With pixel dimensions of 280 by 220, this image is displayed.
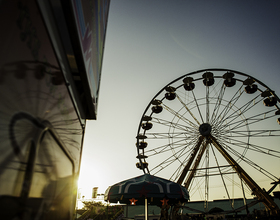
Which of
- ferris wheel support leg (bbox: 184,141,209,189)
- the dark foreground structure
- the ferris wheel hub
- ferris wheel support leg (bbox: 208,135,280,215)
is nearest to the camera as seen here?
the dark foreground structure

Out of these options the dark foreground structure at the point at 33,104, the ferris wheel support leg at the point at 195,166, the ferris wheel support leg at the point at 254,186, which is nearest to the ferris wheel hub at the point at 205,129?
the ferris wheel support leg at the point at 195,166

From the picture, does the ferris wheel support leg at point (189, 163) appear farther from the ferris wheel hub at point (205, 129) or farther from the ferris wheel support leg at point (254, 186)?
the ferris wheel support leg at point (254, 186)

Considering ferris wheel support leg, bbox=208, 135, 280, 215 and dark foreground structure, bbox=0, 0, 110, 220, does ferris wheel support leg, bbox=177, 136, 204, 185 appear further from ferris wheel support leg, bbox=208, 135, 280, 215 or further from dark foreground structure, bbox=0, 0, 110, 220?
dark foreground structure, bbox=0, 0, 110, 220

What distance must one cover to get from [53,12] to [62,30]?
35 cm

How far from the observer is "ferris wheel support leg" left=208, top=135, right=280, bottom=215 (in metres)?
10.7

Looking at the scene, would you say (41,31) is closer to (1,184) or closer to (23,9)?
(23,9)

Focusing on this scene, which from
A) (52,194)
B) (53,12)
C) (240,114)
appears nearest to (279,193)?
(240,114)

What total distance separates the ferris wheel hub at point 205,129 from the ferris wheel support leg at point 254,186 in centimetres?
118

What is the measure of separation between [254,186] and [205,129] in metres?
4.37

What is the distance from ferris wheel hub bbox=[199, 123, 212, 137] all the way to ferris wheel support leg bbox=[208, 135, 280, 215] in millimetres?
1177

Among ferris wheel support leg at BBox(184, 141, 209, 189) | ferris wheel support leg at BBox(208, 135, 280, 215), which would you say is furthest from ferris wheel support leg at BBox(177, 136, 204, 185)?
ferris wheel support leg at BBox(208, 135, 280, 215)

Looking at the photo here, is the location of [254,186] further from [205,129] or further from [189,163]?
[205,129]

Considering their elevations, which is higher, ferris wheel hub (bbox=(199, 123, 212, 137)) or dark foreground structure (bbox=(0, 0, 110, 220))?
ferris wheel hub (bbox=(199, 123, 212, 137))

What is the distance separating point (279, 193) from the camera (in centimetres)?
773
